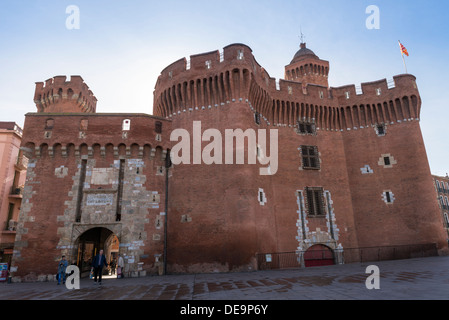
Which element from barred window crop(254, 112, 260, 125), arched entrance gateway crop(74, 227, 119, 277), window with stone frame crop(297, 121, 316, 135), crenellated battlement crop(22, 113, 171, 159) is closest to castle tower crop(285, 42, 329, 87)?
window with stone frame crop(297, 121, 316, 135)

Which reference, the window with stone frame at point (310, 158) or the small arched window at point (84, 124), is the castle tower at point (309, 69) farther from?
the small arched window at point (84, 124)

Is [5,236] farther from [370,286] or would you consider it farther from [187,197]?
[370,286]

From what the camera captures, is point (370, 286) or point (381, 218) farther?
point (381, 218)

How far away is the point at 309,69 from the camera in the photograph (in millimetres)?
30531

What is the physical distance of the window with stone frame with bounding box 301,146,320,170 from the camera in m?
22.5

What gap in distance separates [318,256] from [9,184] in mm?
27374

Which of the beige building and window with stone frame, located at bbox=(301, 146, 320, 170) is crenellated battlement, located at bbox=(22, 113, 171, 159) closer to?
the beige building

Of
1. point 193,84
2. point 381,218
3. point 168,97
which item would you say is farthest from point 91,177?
point 381,218

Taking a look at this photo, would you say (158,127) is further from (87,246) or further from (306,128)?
(306,128)

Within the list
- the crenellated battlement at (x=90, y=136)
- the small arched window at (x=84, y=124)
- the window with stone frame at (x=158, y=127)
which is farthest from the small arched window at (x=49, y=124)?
the window with stone frame at (x=158, y=127)

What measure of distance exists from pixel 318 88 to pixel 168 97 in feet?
42.2

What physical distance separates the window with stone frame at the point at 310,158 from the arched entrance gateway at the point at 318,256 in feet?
19.7

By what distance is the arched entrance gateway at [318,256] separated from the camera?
66.2 ft

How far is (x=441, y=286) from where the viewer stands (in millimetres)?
7762
